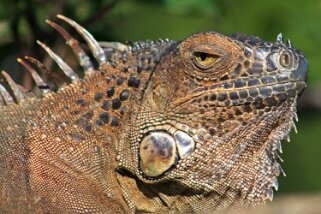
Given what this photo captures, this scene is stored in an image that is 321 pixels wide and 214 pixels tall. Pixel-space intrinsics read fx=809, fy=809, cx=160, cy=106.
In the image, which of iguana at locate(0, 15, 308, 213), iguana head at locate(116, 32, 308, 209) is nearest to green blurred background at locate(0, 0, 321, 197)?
iguana at locate(0, 15, 308, 213)

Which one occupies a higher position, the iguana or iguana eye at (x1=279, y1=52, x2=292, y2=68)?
iguana eye at (x1=279, y1=52, x2=292, y2=68)

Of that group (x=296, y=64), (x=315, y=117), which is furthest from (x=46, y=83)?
(x=315, y=117)

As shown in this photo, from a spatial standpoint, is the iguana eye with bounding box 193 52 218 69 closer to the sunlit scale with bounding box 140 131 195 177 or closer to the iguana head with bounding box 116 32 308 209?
the iguana head with bounding box 116 32 308 209

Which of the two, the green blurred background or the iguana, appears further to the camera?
the green blurred background

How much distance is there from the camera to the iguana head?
19.7ft

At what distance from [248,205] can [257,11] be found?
582cm

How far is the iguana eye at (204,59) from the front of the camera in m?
6.05

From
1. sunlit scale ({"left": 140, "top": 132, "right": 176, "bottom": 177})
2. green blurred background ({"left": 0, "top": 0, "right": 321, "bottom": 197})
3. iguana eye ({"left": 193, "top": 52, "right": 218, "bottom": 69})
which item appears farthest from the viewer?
green blurred background ({"left": 0, "top": 0, "right": 321, "bottom": 197})

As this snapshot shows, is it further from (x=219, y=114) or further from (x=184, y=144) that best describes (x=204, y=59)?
(x=184, y=144)

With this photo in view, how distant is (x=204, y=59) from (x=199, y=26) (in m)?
7.20

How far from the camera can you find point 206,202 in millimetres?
6094

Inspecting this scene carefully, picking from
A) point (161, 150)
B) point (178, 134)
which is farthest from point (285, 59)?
point (161, 150)

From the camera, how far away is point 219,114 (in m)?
6.07

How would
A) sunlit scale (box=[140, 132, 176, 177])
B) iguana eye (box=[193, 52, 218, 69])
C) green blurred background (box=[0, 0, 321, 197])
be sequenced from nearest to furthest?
sunlit scale (box=[140, 132, 176, 177]) → iguana eye (box=[193, 52, 218, 69]) → green blurred background (box=[0, 0, 321, 197])
